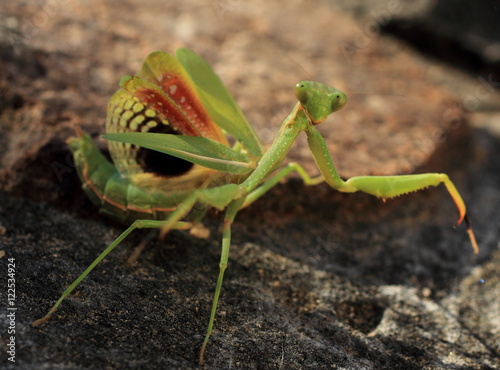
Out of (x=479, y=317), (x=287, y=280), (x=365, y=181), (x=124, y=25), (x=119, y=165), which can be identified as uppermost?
(x=124, y=25)

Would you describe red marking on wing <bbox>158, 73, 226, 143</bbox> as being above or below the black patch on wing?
above

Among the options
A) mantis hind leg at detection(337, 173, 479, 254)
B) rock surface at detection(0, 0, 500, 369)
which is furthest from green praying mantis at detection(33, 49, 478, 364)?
rock surface at detection(0, 0, 500, 369)

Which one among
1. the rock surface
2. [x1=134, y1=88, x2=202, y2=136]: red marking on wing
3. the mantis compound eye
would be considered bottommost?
the rock surface

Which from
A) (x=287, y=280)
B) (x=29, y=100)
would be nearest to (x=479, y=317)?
(x=287, y=280)

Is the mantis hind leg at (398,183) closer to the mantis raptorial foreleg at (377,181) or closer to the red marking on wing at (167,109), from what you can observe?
the mantis raptorial foreleg at (377,181)

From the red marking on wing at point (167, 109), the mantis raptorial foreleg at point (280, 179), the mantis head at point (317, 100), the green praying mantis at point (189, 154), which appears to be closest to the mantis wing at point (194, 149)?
the green praying mantis at point (189, 154)

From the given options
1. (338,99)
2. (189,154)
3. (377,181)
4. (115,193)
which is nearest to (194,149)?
(189,154)

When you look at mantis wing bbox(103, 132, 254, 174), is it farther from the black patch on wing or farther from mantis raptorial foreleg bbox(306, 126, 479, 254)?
mantis raptorial foreleg bbox(306, 126, 479, 254)

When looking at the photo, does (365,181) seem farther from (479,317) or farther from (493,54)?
(493,54)
